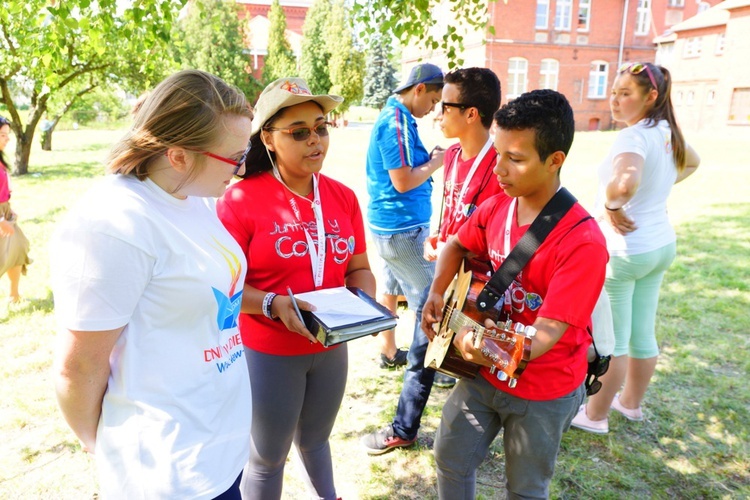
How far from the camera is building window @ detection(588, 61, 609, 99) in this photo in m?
34.7

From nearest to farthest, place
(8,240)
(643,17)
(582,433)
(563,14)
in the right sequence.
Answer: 1. (582,433)
2. (8,240)
3. (563,14)
4. (643,17)

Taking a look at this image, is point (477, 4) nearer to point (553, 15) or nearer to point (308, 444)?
point (308, 444)

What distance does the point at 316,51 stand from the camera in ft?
121

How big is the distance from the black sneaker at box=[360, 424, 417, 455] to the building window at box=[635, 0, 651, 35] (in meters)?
38.9

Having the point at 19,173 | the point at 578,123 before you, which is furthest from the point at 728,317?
the point at 578,123

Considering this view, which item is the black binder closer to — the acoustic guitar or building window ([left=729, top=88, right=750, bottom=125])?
the acoustic guitar

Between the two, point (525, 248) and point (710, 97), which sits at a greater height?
point (710, 97)

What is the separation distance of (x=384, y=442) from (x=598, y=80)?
37.2 meters

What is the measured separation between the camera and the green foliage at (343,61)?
3416 centimetres

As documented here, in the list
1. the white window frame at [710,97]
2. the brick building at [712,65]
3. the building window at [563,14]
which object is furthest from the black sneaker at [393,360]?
the building window at [563,14]

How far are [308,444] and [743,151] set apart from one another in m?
23.3

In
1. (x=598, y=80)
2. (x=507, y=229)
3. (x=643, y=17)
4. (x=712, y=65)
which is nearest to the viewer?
(x=507, y=229)

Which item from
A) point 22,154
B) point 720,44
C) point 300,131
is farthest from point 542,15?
point 300,131

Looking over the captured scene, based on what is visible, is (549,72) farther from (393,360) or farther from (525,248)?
(525,248)
